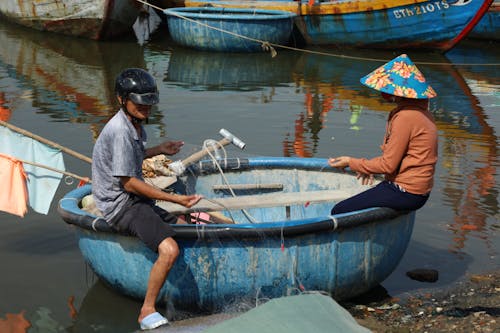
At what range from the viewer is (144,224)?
5.23m

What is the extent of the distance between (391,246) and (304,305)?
1483 mm

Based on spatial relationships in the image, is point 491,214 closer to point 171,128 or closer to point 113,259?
point 113,259

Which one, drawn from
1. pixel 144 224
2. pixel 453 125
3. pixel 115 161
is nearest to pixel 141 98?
pixel 115 161

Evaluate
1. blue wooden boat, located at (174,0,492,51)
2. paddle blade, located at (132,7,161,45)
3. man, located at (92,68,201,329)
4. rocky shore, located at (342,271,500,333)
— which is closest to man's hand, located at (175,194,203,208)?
man, located at (92,68,201,329)

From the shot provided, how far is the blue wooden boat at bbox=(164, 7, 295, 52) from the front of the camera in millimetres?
17953

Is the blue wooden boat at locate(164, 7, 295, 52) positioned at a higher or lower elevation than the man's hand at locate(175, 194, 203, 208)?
higher

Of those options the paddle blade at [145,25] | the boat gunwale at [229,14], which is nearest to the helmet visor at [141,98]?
the boat gunwale at [229,14]

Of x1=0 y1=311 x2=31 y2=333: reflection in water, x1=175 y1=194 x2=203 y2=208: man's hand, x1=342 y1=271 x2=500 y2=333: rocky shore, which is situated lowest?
x1=0 y1=311 x2=31 y2=333: reflection in water

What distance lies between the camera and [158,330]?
17.2 feet

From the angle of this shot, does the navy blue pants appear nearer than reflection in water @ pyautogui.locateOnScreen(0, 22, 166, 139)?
Yes

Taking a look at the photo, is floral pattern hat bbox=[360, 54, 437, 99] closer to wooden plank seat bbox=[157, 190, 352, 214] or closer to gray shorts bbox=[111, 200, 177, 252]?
wooden plank seat bbox=[157, 190, 352, 214]

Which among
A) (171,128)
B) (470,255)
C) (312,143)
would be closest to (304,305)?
(470,255)

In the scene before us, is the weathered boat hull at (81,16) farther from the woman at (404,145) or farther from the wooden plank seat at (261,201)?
the woman at (404,145)

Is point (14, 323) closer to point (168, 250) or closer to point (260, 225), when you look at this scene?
point (168, 250)
